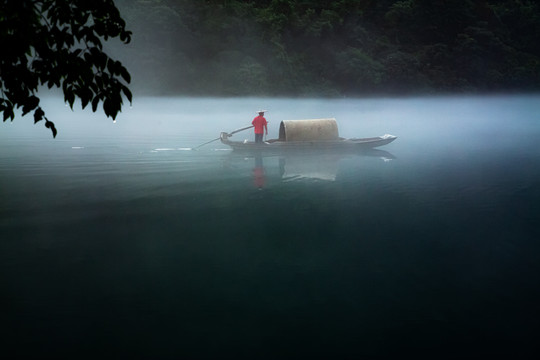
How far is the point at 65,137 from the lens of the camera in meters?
34.6

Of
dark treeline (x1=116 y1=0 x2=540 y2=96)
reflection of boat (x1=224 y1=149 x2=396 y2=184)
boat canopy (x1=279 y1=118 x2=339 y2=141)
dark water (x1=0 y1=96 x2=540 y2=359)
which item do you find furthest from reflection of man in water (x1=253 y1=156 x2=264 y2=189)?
dark treeline (x1=116 y1=0 x2=540 y2=96)

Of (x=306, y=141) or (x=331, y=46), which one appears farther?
(x=331, y=46)

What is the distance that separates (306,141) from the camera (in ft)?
89.2

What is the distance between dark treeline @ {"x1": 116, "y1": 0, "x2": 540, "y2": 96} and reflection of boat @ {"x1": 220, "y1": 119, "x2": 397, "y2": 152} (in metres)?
36.6

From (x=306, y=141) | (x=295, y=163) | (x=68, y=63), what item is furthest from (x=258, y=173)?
(x=68, y=63)

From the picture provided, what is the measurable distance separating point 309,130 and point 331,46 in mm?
43593

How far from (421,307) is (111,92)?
5.39 meters

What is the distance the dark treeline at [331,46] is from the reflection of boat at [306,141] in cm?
3665

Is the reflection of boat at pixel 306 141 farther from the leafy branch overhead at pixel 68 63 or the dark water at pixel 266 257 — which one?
the leafy branch overhead at pixel 68 63

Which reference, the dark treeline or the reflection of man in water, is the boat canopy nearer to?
the reflection of man in water

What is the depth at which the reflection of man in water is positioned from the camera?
19.8 meters

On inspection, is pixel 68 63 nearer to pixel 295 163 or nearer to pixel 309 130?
pixel 295 163

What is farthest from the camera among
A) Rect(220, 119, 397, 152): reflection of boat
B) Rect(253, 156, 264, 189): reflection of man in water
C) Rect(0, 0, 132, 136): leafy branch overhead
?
Rect(220, 119, 397, 152): reflection of boat

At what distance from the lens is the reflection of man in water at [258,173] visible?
19.8 m
